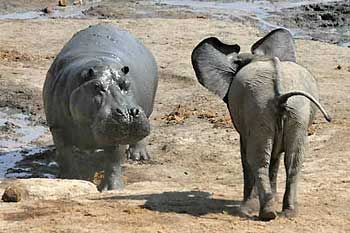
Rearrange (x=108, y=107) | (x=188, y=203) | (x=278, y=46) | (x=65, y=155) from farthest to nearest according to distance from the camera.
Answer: (x=65, y=155) → (x=108, y=107) → (x=278, y=46) → (x=188, y=203)

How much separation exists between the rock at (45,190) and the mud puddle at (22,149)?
1.84m

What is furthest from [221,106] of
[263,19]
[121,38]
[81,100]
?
[263,19]

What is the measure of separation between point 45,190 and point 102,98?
1.03 m

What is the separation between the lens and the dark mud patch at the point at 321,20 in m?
19.2

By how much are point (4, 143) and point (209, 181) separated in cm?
305

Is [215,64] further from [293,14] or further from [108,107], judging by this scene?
[293,14]

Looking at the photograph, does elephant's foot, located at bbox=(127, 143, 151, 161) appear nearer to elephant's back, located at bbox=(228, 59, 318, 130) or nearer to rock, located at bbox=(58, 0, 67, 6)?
elephant's back, located at bbox=(228, 59, 318, 130)

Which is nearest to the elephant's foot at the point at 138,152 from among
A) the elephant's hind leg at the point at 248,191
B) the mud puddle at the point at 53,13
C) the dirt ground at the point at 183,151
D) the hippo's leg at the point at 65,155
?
the dirt ground at the point at 183,151

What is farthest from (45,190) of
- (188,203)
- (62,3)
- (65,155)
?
(62,3)

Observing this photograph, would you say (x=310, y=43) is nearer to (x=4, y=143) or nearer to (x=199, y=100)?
(x=199, y=100)

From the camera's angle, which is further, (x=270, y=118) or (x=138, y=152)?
(x=138, y=152)

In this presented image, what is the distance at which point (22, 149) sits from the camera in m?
11.0

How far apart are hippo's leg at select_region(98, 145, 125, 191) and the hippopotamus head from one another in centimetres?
22

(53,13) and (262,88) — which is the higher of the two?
(262,88)
